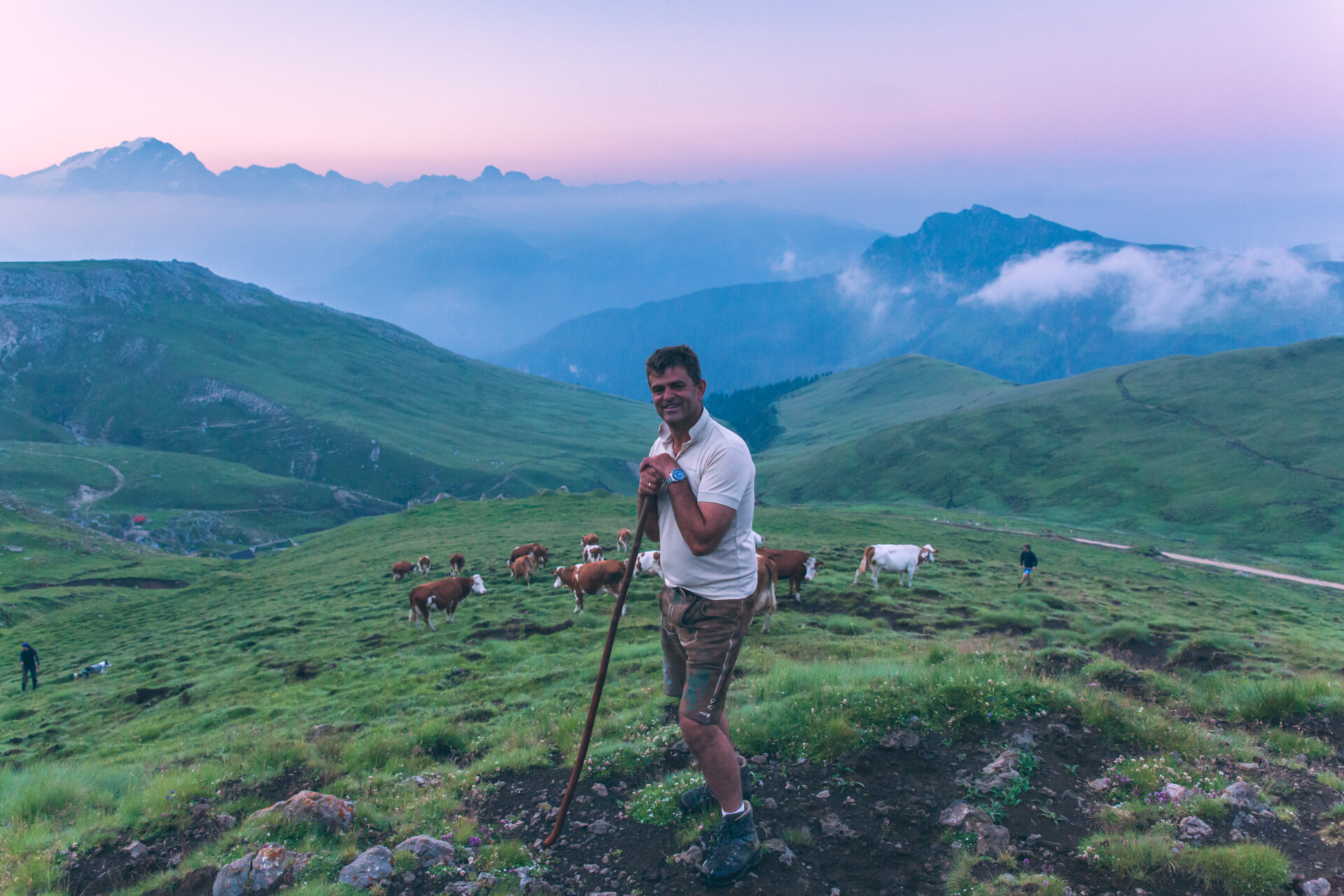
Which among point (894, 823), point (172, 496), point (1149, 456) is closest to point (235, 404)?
point (172, 496)

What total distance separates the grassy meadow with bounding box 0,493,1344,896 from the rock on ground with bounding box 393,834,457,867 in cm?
37

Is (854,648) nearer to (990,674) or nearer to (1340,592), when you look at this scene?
(990,674)

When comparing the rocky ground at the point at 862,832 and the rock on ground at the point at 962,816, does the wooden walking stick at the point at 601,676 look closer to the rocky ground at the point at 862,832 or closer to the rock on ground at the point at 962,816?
the rocky ground at the point at 862,832

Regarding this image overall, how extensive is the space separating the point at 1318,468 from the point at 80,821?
361ft

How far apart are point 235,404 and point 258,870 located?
176512 millimetres

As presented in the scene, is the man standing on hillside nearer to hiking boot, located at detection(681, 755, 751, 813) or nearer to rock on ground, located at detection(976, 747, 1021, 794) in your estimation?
hiking boot, located at detection(681, 755, 751, 813)

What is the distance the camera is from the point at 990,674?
8.72 metres

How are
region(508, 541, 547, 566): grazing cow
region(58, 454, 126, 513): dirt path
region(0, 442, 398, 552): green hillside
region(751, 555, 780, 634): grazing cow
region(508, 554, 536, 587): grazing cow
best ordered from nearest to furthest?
region(751, 555, 780, 634): grazing cow, region(508, 554, 536, 587): grazing cow, region(508, 541, 547, 566): grazing cow, region(0, 442, 398, 552): green hillside, region(58, 454, 126, 513): dirt path

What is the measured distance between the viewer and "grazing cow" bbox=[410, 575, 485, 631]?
802 inches

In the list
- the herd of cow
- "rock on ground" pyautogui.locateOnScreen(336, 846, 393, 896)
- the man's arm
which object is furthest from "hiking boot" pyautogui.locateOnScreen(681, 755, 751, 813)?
the herd of cow

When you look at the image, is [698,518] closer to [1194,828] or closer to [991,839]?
[991,839]

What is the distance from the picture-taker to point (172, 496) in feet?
351

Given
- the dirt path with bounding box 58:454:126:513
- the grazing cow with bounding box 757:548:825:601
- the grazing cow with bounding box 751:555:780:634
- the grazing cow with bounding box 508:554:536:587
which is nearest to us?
the grazing cow with bounding box 751:555:780:634

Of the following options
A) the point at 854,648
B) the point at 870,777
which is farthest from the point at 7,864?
the point at 854,648
